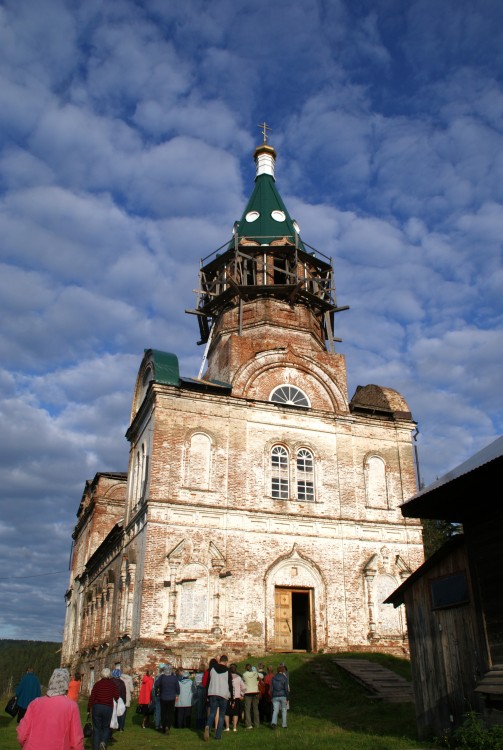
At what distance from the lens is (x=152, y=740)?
11.6m

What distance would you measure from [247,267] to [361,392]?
24.3 ft

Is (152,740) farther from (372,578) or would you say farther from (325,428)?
(325,428)

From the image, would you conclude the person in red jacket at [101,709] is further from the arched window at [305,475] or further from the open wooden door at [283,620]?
the arched window at [305,475]

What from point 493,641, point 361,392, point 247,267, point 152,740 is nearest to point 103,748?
point 152,740

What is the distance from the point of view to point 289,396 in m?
23.4

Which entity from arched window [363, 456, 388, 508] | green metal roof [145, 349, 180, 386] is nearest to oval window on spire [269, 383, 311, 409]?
arched window [363, 456, 388, 508]

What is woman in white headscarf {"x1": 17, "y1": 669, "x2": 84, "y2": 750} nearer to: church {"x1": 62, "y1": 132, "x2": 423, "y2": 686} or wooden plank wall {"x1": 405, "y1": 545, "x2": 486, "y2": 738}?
wooden plank wall {"x1": 405, "y1": 545, "x2": 486, "y2": 738}

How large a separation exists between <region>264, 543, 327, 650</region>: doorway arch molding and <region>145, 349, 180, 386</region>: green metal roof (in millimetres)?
6857

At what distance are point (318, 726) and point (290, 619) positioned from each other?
7.72 metres

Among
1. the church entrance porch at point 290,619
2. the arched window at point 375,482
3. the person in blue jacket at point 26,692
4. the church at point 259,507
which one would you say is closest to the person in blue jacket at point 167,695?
the person in blue jacket at point 26,692

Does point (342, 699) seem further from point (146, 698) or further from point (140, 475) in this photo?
point (140, 475)

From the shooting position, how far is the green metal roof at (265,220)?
28344 mm

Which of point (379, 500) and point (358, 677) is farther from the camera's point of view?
point (379, 500)

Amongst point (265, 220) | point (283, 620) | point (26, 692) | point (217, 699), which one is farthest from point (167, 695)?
point (265, 220)
